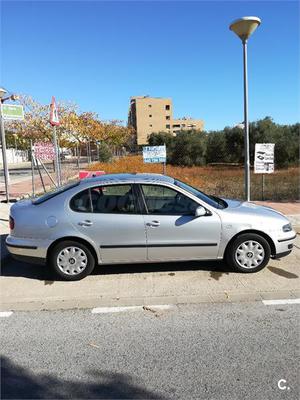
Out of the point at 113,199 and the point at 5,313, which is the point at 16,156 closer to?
the point at 113,199

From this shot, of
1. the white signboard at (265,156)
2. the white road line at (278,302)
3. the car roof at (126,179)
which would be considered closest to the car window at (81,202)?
the car roof at (126,179)

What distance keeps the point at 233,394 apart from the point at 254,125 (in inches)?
1200

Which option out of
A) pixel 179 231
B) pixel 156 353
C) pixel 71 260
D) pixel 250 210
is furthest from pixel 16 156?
pixel 156 353

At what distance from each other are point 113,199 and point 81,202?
452 mm

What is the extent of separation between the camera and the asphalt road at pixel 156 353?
2836mm

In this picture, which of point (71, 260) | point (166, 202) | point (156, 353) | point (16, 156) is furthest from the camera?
point (16, 156)

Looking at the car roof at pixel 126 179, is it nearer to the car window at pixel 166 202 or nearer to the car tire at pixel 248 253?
the car window at pixel 166 202

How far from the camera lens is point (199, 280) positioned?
509cm

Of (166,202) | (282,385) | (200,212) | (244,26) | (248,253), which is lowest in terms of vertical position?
(282,385)

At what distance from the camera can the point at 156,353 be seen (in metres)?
3.34

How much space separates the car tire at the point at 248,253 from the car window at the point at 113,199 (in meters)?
1.51

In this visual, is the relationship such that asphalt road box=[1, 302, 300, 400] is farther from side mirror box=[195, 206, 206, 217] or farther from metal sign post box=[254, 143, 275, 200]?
metal sign post box=[254, 143, 275, 200]

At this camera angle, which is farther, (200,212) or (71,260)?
(71,260)

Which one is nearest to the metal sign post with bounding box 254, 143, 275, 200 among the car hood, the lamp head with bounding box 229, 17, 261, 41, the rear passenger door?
the lamp head with bounding box 229, 17, 261, 41
